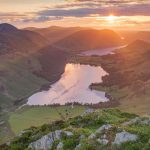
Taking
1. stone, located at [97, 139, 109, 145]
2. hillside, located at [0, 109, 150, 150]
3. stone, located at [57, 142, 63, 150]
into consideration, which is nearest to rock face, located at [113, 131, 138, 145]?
hillside, located at [0, 109, 150, 150]

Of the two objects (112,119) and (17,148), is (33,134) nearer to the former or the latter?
(17,148)

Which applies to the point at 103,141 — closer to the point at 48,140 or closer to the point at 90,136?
the point at 90,136

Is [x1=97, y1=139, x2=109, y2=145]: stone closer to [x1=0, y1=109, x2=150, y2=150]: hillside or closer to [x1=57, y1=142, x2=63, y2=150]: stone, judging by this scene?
[x1=0, y1=109, x2=150, y2=150]: hillside

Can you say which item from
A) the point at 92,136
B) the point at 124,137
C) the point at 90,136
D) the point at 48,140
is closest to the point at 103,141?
the point at 92,136

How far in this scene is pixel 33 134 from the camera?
40719 millimetres

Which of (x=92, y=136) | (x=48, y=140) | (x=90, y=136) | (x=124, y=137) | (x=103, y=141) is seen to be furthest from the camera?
(x=48, y=140)

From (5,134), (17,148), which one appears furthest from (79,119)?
(5,134)

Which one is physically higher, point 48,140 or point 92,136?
point 92,136

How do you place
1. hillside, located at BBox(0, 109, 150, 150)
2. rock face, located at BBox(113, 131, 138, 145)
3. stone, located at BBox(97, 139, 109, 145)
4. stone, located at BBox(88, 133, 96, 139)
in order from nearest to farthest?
rock face, located at BBox(113, 131, 138, 145)
hillside, located at BBox(0, 109, 150, 150)
stone, located at BBox(97, 139, 109, 145)
stone, located at BBox(88, 133, 96, 139)

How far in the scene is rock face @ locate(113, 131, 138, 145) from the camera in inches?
1220

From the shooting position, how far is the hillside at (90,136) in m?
31.1

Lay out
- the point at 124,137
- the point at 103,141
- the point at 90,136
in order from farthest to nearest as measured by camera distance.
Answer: the point at 90,136
the point at 103,141
the point at 124,137

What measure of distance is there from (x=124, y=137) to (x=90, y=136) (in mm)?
3407

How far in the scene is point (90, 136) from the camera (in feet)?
110
